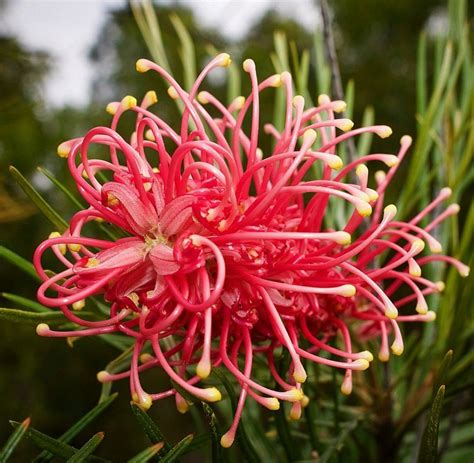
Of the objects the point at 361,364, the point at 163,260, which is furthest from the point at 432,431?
the point at 163,260

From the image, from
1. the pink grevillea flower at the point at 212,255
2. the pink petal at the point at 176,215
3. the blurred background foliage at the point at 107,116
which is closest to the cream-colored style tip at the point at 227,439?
the pink grevillea flower at the point at 212,255

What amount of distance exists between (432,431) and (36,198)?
0.23 metres

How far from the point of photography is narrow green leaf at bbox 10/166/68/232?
32cm

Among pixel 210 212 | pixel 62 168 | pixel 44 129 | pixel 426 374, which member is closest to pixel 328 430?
pixel 426 374

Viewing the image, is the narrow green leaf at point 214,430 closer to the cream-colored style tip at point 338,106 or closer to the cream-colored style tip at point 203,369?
the cream-colored style tip at point 203,369

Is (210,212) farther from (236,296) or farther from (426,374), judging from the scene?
(426,374)

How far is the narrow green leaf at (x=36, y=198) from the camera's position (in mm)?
316

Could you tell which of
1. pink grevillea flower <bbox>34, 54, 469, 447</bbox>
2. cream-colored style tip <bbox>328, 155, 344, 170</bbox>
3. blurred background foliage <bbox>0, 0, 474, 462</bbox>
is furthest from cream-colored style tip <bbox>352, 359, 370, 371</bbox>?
blurred background foliage <bbox>0, 0, 474, 462</bbox>

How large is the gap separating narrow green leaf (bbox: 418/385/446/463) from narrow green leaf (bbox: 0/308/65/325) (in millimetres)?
200

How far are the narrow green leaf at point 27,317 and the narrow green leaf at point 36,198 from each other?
5 cm

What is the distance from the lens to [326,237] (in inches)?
12.2

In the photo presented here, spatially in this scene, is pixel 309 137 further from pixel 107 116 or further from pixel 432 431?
pixel 107 116

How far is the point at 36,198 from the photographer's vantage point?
13.2 inches

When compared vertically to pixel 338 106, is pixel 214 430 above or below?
below
